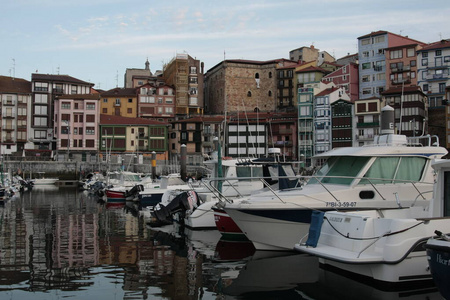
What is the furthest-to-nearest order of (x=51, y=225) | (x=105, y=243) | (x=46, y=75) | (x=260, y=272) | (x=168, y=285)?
(x=46, y=75)
(x=51, y=225)
(x=105, y=243)
(x=260, y=272)
(x=168, y=285)

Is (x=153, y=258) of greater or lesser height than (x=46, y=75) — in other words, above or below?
below

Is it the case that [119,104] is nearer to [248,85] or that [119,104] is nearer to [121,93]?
[121,93]

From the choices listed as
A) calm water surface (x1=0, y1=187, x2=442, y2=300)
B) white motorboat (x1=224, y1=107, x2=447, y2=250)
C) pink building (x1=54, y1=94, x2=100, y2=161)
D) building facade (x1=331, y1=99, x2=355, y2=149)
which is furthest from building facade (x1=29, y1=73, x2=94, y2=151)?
white motorboat (x1=224, y1=107, x2=447, y2=250)

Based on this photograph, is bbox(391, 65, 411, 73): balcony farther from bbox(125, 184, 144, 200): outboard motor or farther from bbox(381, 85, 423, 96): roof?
bbox(125, 184, 144, 200): outboard motor

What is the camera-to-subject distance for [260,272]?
13.6 m

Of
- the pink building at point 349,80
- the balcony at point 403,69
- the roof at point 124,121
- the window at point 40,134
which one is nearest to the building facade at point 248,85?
the roof at point 124,121

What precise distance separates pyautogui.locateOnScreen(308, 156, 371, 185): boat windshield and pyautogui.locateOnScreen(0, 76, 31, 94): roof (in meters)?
88.9

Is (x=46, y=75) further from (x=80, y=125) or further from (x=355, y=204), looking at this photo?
(x=355, y=204)

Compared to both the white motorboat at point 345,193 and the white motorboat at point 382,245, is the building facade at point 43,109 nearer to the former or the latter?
the white motorboat at point 345,193

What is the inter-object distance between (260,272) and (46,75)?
9324cm

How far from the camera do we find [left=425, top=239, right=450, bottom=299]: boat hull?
341 inches

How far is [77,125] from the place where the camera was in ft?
298

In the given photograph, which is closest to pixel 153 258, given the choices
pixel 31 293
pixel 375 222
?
pixel 31 293

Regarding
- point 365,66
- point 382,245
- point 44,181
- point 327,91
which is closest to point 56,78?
point 44,181
